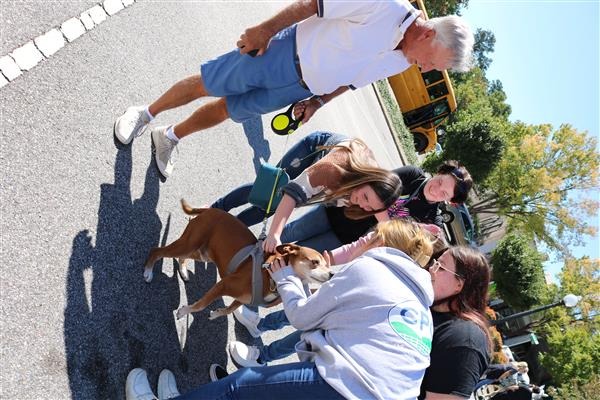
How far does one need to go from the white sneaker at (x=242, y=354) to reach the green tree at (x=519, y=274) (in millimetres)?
13344

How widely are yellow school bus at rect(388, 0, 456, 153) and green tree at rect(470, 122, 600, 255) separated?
224 inches

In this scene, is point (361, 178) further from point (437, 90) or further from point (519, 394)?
point (437, 90)

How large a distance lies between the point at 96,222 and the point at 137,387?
1.09 metres

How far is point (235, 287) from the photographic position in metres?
3.35

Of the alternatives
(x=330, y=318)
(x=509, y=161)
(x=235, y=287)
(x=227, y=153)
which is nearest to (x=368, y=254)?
(x=330, y=318)

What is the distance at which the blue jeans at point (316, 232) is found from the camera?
12.7 ft

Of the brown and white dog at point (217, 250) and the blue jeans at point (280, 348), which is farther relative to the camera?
the blue jeans at point (280, 348)

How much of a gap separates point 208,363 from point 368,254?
7.37 ft

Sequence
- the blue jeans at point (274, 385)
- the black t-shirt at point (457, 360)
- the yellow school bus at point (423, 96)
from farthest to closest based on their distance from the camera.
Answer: the yellow school bus at point (423, 96) → the black t-shirt at point (457, 360) → the blue jeans at point (274, 385)

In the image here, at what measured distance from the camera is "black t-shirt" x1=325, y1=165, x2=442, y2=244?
379 cm

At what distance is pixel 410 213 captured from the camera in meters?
3.83

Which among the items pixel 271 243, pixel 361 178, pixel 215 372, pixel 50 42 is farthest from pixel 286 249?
pixel 50 42

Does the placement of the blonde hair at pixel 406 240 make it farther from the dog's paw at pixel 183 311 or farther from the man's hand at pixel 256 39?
the dog's paw at pixel 183 311

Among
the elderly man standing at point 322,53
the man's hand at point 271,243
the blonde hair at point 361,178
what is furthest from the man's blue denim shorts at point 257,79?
the man's hand at point 271,243
